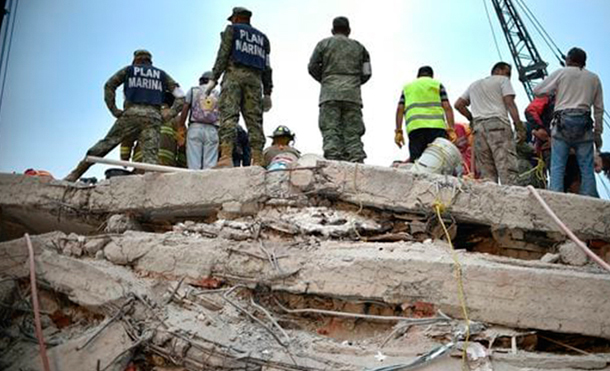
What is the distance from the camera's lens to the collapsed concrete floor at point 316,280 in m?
5.10

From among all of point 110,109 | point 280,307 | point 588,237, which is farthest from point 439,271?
point 110,109

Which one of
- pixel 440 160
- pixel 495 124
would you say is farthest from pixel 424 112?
pixel 440 160

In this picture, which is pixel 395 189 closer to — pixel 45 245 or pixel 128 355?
pixel 128 355

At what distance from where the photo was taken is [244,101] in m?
7.78

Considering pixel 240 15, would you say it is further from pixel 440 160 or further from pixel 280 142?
pixel 440 160

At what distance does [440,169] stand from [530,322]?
87.2 inches

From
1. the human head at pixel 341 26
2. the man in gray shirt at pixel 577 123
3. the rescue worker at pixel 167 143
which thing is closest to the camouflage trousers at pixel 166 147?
the rescue worker at pixel 167 143

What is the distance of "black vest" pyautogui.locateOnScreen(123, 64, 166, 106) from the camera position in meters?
8.08

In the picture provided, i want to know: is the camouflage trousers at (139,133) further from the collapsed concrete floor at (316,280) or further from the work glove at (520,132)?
the work glove at (520,132)

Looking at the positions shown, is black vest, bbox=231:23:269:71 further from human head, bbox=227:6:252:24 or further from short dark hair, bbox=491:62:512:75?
short dark hair, bbox=491:62:512:75

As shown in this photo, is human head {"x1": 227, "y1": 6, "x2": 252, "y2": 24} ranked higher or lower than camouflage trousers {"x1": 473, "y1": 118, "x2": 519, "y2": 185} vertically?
higher

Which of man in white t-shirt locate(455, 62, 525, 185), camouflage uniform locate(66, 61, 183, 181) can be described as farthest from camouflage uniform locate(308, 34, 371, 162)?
camouflage uniform locate(66, 61, 183, 181)

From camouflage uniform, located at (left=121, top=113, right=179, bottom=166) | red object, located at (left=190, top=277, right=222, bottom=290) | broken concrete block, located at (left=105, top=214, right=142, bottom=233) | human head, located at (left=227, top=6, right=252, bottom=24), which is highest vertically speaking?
human head, located at (left=227, top=6, right=252, bottom=24)

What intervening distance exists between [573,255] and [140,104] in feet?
16.1
